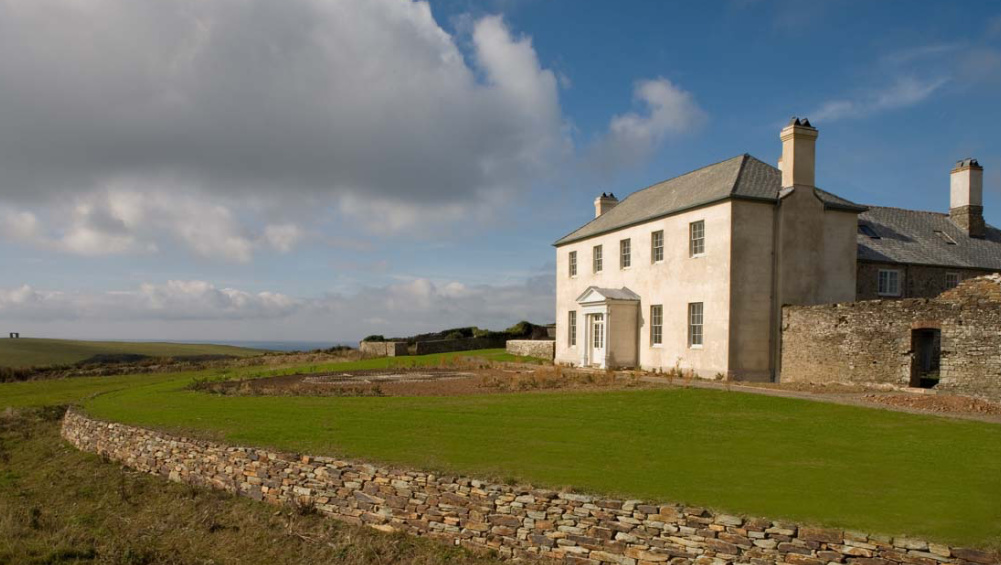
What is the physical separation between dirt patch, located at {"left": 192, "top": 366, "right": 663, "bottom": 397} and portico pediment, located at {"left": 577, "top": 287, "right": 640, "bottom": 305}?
4.11 meters

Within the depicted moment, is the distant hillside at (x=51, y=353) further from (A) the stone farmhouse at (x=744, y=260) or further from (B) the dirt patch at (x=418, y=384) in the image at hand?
(A) the stone farmhouse at (x=744, y=260)

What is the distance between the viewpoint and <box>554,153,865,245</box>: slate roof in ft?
83.5

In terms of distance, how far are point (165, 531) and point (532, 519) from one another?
6.73 meters

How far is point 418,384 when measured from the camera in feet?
78.5

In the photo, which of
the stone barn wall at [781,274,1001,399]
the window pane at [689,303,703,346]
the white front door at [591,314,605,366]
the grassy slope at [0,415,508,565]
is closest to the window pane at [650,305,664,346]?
the window pane at [689,303,703,346]

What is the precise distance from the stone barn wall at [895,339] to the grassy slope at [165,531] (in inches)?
603

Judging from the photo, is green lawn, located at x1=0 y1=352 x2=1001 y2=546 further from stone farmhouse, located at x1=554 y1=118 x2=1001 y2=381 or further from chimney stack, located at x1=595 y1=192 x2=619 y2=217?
chimney stack, located at x1=595 y1=192 x2=619 y2=217

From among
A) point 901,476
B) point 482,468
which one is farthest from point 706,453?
point 482,468

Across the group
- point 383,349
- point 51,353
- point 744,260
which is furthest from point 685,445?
point 51,353

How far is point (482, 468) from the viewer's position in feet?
35.2

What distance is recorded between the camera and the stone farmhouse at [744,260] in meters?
24.7

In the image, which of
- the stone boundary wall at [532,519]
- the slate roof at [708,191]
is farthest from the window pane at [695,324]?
the stone boundary wall at [532,519]

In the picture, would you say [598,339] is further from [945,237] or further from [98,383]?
[98,383]

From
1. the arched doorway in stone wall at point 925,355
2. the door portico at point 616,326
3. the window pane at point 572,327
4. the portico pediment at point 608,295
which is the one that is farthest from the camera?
the window pane at point 572,327
